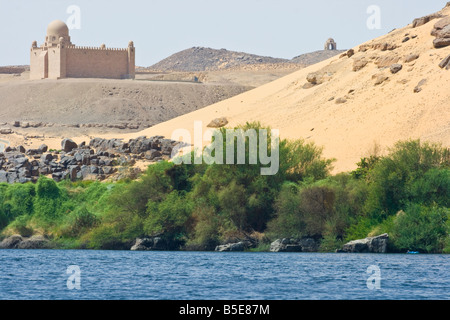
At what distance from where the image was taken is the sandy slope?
52.0m

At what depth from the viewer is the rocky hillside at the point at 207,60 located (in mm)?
184125

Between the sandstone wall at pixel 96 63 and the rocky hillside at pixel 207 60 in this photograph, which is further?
the rocky hillside at pixel 207 60

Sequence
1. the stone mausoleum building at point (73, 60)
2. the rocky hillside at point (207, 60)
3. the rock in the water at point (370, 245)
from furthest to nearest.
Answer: the rocky hillside at point (207, 60)
the stone mausoleum building at point (73, 60)
the rock in the water at point (370, 245)

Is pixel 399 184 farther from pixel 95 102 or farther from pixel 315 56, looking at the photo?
pixel 315 56

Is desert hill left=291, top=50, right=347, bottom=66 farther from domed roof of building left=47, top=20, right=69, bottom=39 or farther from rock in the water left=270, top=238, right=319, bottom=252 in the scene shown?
rock in the water left=270, top=238, right=319, bottom=252

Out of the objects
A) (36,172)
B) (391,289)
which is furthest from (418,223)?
(36,172)

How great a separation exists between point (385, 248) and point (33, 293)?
1463 cm

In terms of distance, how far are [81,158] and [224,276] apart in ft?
92.8

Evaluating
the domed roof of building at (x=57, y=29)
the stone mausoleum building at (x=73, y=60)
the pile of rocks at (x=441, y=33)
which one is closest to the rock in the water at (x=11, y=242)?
the pile of rocks at (x=441, y=33)

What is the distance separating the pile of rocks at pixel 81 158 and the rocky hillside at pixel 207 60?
122 m

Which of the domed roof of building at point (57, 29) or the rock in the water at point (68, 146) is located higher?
the domed roof of building at point (57, 29)

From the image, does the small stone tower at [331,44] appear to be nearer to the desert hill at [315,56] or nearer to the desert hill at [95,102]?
the desert hill at [315,56]

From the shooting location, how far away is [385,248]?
35.8 metres
